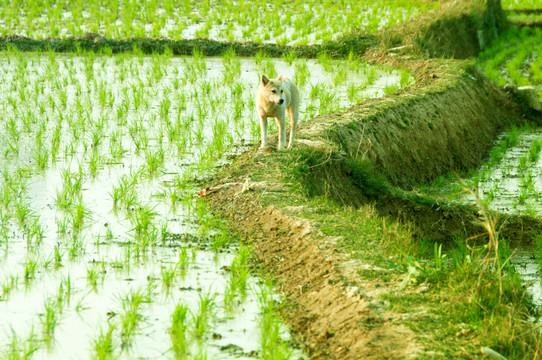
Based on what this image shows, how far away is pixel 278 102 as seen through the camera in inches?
204

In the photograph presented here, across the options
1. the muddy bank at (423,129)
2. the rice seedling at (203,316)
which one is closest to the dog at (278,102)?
the muddy bank at (423,129)

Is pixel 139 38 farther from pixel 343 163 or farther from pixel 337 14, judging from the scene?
pixel 343 163

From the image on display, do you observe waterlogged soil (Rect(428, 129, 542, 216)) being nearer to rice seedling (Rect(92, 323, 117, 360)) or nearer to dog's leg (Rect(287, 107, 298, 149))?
dog's leg (Rect(287, 107, 298, 149))

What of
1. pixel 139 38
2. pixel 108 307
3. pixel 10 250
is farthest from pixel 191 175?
pixel 139 38

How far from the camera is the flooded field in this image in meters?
3.18

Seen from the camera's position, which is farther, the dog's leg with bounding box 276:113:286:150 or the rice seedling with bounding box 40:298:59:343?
the dog's leg with bounding box 276:113:286:150

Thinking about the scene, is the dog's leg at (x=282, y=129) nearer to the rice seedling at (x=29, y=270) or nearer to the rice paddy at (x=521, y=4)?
the rice seedling at (x=29, y=270)

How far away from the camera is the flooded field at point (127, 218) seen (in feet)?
10.4

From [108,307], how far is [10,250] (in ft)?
3.43

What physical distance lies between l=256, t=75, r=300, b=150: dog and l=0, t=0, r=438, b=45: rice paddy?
6.34 m

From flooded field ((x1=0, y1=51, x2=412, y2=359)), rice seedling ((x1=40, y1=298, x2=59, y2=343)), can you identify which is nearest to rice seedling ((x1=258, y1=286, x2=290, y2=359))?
flooded field ((x1=0, y1=51, x2=412, y2=359))

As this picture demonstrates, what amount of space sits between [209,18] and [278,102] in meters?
9.76

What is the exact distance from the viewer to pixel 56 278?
3.79 metres

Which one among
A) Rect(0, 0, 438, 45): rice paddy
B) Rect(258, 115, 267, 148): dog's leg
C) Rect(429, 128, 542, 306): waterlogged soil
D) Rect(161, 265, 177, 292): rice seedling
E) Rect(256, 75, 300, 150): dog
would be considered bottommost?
Rect(429, 128, 542, 306): waterlogged soil
